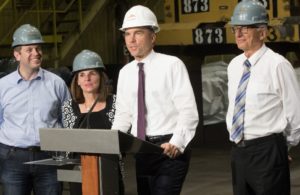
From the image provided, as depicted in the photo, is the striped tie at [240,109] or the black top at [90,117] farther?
the black top at [90,117]

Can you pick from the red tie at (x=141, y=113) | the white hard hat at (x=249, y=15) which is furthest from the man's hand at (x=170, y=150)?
the white hard hat at (x=249, y=15)

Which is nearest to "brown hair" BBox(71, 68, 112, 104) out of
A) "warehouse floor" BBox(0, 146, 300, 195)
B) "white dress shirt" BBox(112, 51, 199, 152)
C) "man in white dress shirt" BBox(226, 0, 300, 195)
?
"white dress shirt" BBox(112, 51, 199, 152)

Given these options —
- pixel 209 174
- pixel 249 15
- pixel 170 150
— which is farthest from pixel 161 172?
pixel 209 174

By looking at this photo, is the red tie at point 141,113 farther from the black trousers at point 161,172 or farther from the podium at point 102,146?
the podium at point 102,146

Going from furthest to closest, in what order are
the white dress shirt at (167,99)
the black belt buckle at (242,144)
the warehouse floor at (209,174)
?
1. the warehouse floor at (209,174)
2. the black belt buckle at (242,144)
3. the white dress shirt at (167,99)

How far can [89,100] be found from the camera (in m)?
5.13

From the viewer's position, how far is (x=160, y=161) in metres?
4.49

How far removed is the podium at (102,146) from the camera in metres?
3.80

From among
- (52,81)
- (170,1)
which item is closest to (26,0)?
(170,1)

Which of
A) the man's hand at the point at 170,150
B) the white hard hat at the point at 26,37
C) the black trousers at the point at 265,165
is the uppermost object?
the white hard hat at the point at 26,37

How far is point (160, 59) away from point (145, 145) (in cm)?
79

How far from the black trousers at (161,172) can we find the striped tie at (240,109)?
1.13 feet

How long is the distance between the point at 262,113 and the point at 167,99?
1.91 ft

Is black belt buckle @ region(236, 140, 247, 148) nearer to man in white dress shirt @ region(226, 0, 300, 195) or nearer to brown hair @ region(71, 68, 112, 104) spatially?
man in white dress shirt @ region(226, 0, 300, 195)
